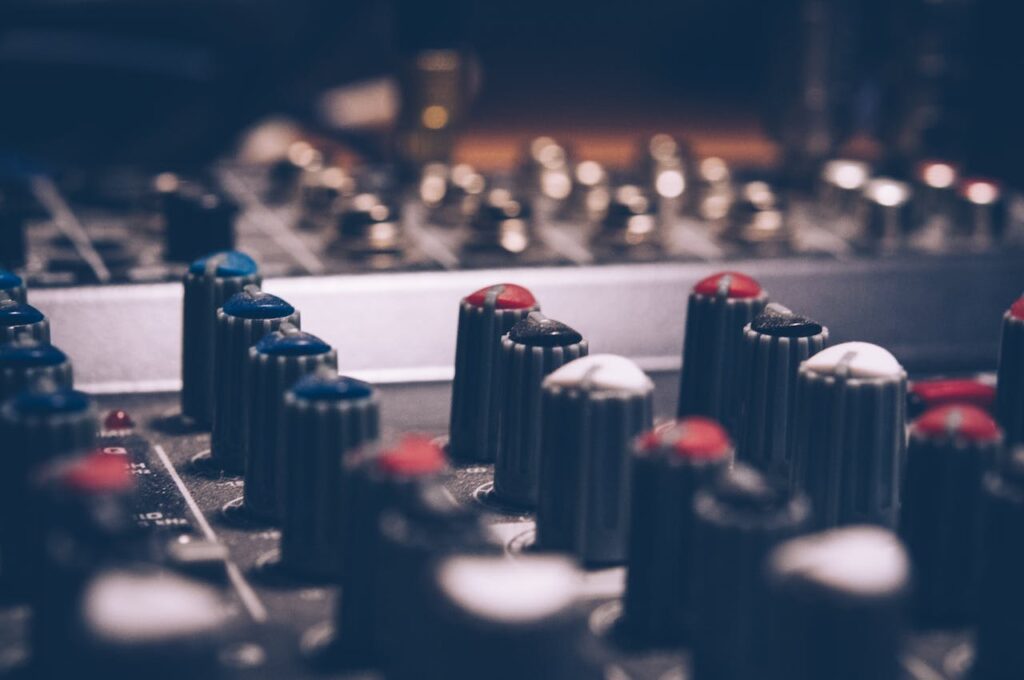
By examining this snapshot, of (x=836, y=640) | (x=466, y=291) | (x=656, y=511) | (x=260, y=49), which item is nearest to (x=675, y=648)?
(x=656, y=511)

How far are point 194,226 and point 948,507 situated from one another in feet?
2.70

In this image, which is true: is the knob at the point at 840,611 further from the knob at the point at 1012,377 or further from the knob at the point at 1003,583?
the knob at the point at 1012,377

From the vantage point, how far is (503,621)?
69 centimetres

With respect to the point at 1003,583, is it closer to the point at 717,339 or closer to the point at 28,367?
the point at 717,339

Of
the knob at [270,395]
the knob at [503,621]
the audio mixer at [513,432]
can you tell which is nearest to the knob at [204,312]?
the audio mixer at [513,432]

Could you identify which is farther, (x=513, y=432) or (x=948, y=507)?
(x=513, y=432)

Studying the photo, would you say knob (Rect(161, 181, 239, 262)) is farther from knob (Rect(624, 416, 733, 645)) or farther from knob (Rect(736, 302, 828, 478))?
knob (Rect(624, 416, 733, 645))

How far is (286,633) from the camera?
0.89 meters

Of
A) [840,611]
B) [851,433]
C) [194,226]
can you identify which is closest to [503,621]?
[840,611]

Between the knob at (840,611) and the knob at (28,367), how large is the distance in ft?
1.64

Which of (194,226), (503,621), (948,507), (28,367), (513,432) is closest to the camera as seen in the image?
(503,621)

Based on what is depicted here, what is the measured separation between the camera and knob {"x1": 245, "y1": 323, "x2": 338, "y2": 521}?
106cm

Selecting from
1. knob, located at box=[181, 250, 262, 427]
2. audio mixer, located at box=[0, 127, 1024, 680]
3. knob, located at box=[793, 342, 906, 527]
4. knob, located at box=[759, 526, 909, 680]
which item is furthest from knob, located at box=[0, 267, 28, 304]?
knob, located at box=[759, 526, 909, 680]

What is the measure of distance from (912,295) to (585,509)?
75 centimetres
